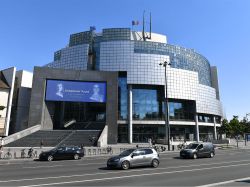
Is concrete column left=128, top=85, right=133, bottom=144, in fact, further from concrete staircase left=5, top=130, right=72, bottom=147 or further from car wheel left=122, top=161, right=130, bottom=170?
car wheel left=122, top=161, right=130, bottom=170

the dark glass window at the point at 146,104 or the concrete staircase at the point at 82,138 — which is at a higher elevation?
the dark glass window at the point at 146,104

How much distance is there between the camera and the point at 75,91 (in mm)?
56875

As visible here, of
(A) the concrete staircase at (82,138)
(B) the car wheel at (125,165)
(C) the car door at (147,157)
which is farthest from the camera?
(A) the concrete staircase at (82,138)

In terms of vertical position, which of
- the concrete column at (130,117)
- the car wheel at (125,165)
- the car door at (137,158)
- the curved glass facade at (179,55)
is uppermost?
the curved glass facade at (179,55)

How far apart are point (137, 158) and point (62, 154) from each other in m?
11.9

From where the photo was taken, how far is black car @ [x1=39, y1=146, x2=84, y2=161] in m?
27.3

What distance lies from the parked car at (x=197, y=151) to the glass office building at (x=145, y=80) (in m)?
36.9

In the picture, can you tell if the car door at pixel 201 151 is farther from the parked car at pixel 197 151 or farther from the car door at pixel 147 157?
the car door at pixel 147 157

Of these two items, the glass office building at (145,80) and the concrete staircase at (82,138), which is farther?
the glass office building at (145,80)

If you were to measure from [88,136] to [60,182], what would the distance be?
3714 centimetres

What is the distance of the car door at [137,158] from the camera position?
19.0 metres

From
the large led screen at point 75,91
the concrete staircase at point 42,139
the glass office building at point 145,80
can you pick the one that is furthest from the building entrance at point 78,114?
the concrete staircase at point 42,139

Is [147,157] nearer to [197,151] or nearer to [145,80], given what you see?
[197,151]

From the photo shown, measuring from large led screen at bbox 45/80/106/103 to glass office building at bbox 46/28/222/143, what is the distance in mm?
10791
